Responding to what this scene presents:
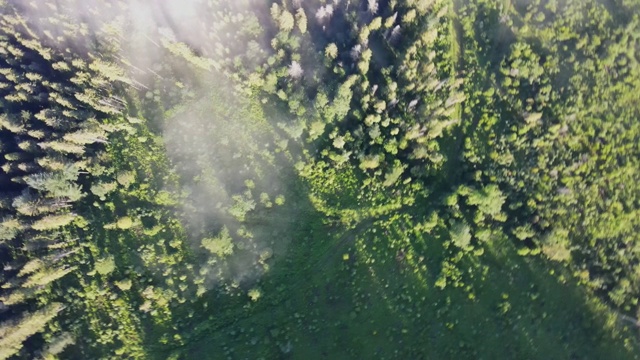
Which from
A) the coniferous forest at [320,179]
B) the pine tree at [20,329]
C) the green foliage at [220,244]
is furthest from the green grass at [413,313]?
the pine tree at [20,329]

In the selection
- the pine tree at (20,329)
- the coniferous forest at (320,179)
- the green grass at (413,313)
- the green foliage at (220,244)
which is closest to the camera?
the pine tree at (20,329)

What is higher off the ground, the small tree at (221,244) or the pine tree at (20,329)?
the small tree at (221,244)

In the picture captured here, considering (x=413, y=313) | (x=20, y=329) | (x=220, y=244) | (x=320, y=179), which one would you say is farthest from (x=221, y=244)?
(x=413, y=313)

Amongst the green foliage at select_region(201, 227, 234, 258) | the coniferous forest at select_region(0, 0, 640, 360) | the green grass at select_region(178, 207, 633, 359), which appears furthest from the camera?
the green foliage at select_region(201, 227, 234, 258)

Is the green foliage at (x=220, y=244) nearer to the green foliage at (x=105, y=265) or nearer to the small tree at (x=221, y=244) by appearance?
the small tree at (x=221, y=244)

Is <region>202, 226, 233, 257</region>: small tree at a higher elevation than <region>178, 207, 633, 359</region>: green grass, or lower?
higher

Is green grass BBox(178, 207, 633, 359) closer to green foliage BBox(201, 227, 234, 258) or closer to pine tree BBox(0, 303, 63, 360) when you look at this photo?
green foliage BBox(201, 227, 234, 258)

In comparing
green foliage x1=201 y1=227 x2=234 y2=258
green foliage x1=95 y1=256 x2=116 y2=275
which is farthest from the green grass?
green foliage x1=95 y1=256 x2=116 y2=275

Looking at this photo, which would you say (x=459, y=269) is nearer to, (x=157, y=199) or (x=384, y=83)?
(x=384, y=83)

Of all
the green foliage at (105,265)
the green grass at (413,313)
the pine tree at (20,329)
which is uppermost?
the green foliage at (105,265)
